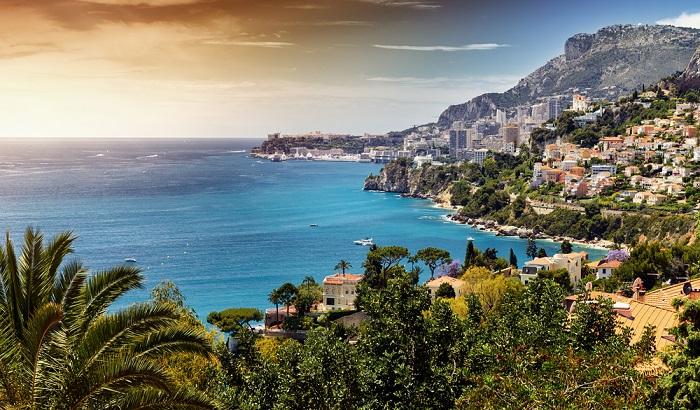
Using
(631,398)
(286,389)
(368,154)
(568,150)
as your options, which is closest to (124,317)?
(286,389)

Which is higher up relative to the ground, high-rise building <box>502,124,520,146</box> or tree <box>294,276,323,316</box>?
high-rise building <box>502,124,520,146</box>

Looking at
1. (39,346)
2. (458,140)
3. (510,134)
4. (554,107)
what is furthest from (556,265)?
(554,107)

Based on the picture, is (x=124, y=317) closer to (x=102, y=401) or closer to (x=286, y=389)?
(x=102, y=401)

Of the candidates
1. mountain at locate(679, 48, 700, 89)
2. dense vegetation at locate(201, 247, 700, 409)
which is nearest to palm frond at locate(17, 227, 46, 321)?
dense vegetation at locate(201, 247, 700, 409)

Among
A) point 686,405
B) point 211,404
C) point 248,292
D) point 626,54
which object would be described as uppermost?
point 626,54

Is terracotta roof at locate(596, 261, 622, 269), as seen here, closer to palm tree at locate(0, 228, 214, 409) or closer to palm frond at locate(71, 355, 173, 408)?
palm tree at locate(0, 228, 214, 409)

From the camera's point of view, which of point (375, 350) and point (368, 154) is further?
point (368, 154)
